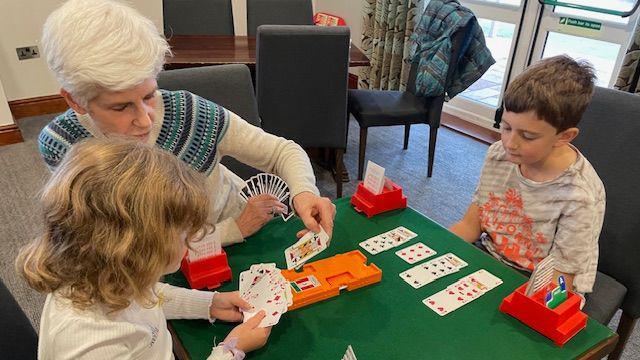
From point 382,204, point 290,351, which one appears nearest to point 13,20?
point 382,204

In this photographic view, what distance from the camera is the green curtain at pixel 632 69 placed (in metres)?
2.70

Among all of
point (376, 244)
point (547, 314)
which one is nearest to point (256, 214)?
point (376, 244)

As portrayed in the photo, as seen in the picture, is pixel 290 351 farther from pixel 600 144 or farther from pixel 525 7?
pixel 525 7

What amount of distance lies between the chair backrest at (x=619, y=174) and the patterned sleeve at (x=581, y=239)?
0.62 ft

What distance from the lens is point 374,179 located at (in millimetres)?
1352

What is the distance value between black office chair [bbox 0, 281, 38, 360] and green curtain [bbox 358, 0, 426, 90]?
364 cm

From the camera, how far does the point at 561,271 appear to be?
1.26m

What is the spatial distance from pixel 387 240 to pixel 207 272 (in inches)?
19.3

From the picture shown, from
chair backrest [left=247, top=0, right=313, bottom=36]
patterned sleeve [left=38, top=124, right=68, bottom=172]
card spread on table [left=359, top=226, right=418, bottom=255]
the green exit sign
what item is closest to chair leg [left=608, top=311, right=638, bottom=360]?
card spread on table [left=359, top=226, right=418, bottom=255]

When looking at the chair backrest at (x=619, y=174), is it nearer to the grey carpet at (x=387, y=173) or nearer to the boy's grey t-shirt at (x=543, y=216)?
the boy's grey t-shirt at (x=543, y=216)

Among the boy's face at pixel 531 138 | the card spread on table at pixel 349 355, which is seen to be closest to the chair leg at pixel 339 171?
the boy's face at pixel 531 138

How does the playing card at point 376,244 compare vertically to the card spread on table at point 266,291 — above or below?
below

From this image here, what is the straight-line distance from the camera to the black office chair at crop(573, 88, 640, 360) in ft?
4.46

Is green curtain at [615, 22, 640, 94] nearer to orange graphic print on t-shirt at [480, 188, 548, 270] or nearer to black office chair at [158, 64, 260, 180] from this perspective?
orange graphic print on t-shirt at [480, 188, 548, 270]
